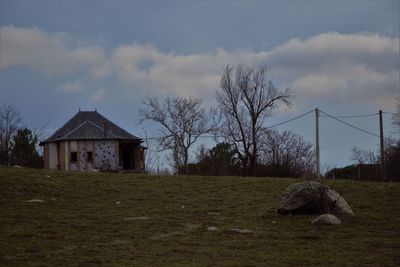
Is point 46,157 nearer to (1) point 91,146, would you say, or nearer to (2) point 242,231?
(1) point 91,146

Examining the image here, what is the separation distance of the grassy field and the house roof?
73.6ft

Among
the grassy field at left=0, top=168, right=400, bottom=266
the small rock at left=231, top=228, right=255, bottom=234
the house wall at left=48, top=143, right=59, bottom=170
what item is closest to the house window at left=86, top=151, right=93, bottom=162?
the house wall at left=48, top=143, right=59, bottom=170

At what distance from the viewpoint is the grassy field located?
37.7 ft

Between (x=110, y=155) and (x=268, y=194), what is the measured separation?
27478mm

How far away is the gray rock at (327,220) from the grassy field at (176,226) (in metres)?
0.33

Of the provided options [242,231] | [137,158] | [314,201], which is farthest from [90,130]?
[242,231]

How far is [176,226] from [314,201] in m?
4.33

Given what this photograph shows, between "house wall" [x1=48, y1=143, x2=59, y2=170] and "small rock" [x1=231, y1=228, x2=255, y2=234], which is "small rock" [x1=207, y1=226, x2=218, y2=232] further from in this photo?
"house wall" [x1=48, y1=143, x2=59, y2=170]

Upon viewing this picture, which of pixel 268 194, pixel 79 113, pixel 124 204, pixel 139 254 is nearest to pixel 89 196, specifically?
pixel 124 204

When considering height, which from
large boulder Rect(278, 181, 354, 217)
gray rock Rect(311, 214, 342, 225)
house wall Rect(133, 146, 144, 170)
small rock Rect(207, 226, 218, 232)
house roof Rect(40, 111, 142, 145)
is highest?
house roof Rect(40, 111, 142, 145)

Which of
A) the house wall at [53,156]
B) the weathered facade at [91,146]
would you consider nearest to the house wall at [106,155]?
the weathered facade at [91,146]

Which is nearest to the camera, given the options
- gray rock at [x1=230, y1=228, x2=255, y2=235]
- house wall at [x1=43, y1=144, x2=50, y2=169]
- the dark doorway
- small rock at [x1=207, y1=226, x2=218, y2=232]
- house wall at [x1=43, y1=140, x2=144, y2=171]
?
gray rock at [x1=230, y1=228, x2=255, y2=235]

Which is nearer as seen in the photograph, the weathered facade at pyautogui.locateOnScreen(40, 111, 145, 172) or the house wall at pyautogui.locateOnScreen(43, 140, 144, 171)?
the house wall at pyautogui.locateOnScreen(43, 140, 144, 171)

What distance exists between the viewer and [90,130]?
5006 centimetres
